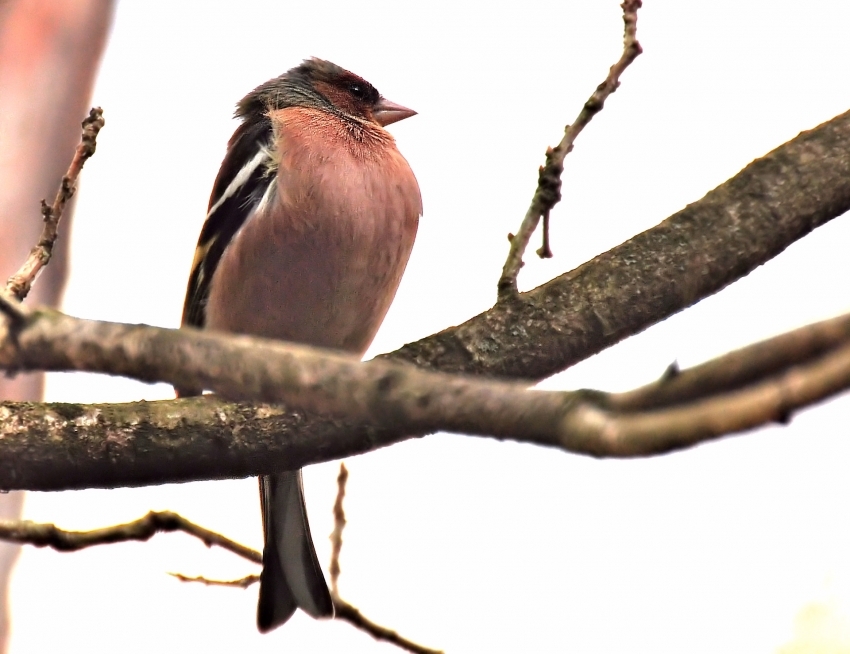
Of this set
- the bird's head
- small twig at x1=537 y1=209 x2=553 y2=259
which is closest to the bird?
the bird's head

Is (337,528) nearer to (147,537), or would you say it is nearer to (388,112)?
(147,537)

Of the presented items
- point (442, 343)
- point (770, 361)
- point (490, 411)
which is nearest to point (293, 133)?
point (442, 343)

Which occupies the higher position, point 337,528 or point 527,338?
point 527,338

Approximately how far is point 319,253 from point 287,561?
1.25m

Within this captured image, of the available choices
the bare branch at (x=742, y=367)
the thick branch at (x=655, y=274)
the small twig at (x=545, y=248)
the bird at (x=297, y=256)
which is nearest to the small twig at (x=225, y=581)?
the bird at (x=297, y=256)

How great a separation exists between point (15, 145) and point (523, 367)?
173 inches

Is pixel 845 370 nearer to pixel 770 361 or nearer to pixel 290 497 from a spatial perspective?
pixel 770 361

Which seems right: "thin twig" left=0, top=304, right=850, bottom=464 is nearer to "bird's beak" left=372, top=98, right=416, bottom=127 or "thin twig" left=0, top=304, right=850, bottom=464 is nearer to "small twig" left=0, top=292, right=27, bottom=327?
"small twig" left=0, top=292, right=27, bottom=327

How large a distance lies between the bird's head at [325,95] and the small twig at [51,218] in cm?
202

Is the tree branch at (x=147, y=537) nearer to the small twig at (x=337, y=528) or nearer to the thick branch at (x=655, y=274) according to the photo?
the small twig at (x=337, y=528)

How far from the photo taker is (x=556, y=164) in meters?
3.38

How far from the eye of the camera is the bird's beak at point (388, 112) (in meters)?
5.78

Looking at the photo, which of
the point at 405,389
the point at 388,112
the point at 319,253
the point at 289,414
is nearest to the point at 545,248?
the point at 289,414

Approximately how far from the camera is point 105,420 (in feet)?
9.78
